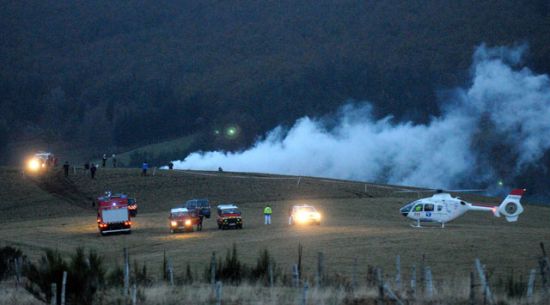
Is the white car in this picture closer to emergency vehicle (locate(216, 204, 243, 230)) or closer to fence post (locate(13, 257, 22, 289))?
emergency vehicle (locate(216, 204, 243, 230))

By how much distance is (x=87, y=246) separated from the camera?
55938mm

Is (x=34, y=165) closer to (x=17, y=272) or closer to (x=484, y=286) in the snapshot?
(x=17, y=272)

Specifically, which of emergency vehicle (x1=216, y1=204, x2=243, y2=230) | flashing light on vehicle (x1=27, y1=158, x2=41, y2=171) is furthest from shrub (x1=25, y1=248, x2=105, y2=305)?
flashing light on vehicle (x1=27, y1=158, x2=41, y2=171)

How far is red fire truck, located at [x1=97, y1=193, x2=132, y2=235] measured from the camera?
63688 millimetres

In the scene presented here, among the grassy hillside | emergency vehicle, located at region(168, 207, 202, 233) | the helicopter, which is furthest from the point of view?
emergency vehicle, located at region(168, 207, 202, 233)

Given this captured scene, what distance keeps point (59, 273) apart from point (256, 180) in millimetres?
74413

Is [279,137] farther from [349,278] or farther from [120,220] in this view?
[349,278]

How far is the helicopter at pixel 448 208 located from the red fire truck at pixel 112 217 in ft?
71.8

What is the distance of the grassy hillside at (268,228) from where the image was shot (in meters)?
43.6

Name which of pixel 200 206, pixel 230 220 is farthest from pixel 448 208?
pixel 200 206

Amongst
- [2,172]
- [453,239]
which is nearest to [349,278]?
[453,239]

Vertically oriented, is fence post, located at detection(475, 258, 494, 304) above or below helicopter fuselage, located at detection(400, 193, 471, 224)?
below

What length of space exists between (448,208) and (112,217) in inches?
999

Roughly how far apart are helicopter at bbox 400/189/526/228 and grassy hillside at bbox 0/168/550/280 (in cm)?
108
